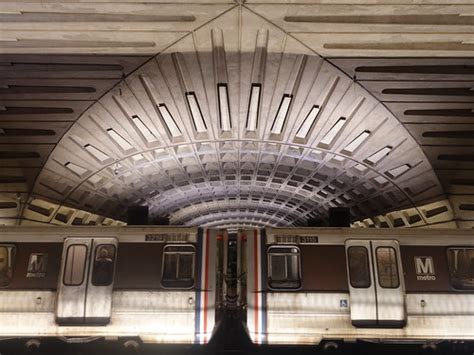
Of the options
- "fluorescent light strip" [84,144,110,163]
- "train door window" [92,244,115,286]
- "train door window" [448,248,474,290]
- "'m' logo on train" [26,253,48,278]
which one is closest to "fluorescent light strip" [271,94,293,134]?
"train door window" [448,248,474,290]

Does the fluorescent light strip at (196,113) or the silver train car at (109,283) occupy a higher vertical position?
the fluorescent light strip at (196,113)

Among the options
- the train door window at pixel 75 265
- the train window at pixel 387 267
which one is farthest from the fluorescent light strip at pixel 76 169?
the train window at pixel 387 267

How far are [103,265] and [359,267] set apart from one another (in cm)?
614

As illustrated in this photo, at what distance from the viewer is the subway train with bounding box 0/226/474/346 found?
9.17 m

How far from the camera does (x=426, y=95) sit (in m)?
13.4

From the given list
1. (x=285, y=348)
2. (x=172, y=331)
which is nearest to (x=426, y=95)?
(x=285, y=348)

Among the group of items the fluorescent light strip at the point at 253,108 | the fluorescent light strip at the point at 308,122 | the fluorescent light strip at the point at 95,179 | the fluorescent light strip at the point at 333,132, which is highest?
the fluorescent light strip at the point at 253,108

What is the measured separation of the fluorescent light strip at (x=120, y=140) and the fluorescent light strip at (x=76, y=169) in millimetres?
2542

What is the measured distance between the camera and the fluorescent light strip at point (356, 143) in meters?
16.4

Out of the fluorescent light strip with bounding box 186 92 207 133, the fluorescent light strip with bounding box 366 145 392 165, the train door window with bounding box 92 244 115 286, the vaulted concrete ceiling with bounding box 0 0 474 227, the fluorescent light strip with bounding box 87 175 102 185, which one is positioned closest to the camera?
the train door window with bounding box 92 244 115 286

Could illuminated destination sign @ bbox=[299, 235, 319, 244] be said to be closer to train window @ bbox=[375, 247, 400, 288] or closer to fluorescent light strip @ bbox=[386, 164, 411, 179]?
train window @ bbox=[375, 247, 400, 288]

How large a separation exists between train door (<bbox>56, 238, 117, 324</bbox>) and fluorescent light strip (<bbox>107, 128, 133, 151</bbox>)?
7.44 metres

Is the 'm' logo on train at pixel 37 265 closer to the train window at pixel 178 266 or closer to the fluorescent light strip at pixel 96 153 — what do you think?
the train window at pixel 178 266

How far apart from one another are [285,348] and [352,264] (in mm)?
3247
